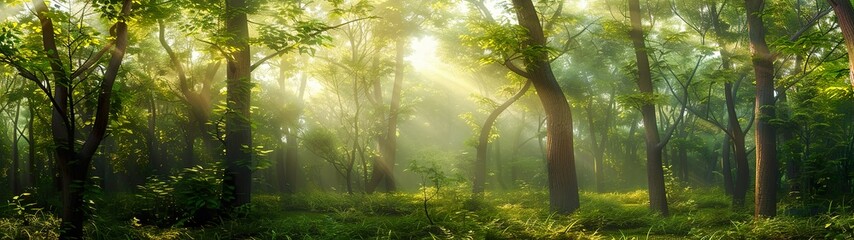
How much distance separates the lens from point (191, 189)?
26.5ft

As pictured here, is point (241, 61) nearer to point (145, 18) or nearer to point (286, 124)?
point (145, 18)

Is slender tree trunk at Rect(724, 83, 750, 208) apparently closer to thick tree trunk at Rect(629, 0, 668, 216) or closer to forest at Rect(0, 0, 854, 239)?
forest at Rect(0, 0, 854, 239)

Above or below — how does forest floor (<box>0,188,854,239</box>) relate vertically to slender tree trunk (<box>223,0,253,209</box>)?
below

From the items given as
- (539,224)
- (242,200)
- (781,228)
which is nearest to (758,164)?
(781,228)

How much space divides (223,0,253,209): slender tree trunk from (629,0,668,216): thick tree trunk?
27.9 feet

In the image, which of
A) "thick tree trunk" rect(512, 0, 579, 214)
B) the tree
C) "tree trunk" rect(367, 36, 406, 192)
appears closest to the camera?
"thick tree trunk" rect(512, 0, 579, 214)

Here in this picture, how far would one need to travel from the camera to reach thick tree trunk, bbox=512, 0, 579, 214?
10.2 meters

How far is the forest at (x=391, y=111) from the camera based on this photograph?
24.2 feet

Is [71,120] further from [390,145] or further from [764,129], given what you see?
[390,145]

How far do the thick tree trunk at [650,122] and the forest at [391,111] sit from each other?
0.05 metres

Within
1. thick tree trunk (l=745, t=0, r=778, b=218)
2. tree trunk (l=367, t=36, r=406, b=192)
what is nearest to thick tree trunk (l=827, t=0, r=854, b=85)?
thick tree trunk (l=745, t=0, r=778, b=218)

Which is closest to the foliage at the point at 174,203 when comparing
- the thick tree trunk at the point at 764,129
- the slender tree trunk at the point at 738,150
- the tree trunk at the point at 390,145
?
the tree trunk at the point at 390,145

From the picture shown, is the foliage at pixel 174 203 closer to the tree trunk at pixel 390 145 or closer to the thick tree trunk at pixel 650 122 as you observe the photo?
the thick tree trunk at pixel 650 122

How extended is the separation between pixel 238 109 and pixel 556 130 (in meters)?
5.86
